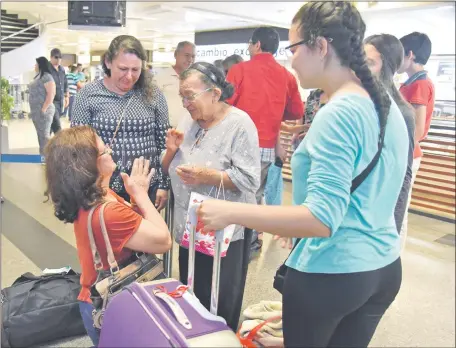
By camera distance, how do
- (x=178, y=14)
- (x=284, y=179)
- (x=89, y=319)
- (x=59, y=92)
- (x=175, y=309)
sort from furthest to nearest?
(x=178, y=14), (x=284, y=179), (x=59, y=92), (x=89, y=319), (x=175, y=309)

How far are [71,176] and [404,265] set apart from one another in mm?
2684

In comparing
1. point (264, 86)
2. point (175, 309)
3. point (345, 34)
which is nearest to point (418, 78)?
point (264, 86)

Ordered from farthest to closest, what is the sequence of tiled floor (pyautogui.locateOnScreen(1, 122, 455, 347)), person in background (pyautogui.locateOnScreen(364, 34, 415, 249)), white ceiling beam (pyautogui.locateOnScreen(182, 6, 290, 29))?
1. white ceiling beam (pyautogui.locateOnScreen(182, 6, 290, 29))
2. tiled floor (pyautogui.locateOnScreen(1, 122, 455, 347))
3. person in background (pyautogui.locateOnScreen(364, 34, 415, 249))

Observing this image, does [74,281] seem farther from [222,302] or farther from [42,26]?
[42,26]

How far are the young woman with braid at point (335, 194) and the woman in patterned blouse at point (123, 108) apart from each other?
1229 mm

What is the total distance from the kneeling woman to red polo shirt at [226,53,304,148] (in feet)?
5.39

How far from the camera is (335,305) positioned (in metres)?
0.94

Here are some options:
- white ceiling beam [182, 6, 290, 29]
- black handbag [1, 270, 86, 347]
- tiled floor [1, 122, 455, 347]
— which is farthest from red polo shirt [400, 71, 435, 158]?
white ceiling beam [182, 6, 290, 29]

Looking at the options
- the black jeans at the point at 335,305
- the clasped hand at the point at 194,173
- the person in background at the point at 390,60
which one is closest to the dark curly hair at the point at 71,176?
the clasped hand at the point at 194,173

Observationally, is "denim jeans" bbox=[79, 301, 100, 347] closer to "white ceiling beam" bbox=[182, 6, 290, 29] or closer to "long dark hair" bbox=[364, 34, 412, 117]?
"long dark hair" bbox=[364, 34, 412, 117]

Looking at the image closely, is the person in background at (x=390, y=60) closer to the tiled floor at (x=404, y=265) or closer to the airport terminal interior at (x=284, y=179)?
the airport terminal interior at (x=284, y=179)

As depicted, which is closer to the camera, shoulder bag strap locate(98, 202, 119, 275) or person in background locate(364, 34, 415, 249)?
shoulder bag strap locate(98, 202, 119, 275)

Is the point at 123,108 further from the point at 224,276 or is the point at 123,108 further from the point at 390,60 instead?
the point at 390,60

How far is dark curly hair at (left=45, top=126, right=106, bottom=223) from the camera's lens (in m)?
1.47
